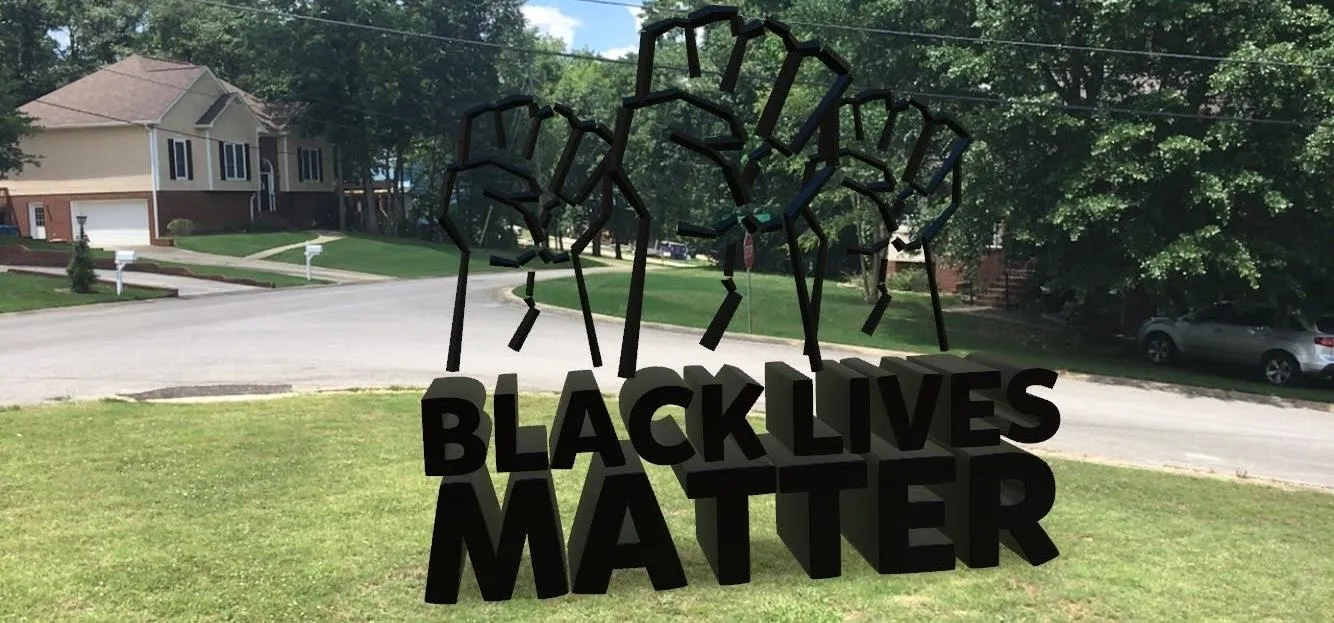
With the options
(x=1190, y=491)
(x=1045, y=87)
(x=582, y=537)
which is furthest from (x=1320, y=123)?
(x=582, y=537)

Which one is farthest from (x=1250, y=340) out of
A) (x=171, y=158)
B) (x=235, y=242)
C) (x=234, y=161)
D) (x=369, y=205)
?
(x=369, y=205)

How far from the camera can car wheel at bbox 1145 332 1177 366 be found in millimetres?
20125

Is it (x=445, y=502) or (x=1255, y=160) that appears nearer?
(x=445, y=502)

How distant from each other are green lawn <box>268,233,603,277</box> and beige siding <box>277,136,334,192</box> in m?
5.65


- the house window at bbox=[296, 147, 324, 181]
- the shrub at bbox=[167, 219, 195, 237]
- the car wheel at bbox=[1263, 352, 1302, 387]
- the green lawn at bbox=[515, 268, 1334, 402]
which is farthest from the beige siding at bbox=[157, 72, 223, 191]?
the car wheel at bbox=[1263, 352, 1302, 387]

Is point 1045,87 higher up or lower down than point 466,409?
higher up

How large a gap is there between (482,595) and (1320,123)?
55.3 ft

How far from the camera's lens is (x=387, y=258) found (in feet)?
140

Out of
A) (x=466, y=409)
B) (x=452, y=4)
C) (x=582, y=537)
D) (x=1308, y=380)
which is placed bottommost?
(x=1308, y=380)

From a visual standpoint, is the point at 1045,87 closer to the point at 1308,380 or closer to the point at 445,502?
the point at 1308,380

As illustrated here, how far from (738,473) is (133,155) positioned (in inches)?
Result: 1774

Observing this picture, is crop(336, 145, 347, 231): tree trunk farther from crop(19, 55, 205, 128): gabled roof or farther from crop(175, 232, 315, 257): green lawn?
crop(19, 55, 205, 128): gabled roof

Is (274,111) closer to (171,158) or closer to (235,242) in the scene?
(171,158)

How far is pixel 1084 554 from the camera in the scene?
19.9 ft
